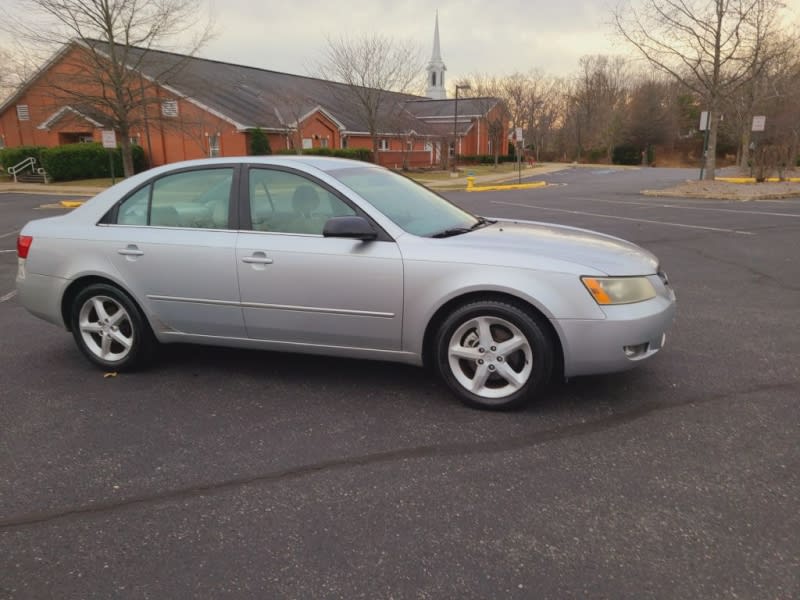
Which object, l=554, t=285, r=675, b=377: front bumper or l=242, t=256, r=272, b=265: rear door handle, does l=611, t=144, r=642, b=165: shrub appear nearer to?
l=554, t=285, r=675, b=377: front bumper

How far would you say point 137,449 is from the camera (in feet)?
11.3

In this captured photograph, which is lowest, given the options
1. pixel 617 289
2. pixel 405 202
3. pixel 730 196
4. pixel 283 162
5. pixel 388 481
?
pixel 388 481

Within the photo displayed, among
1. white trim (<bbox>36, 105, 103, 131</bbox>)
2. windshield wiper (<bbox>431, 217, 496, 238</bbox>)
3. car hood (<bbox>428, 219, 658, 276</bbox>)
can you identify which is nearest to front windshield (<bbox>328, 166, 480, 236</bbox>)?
windshield wiper (<bbox>431, 217, 496, 238</bbox>)

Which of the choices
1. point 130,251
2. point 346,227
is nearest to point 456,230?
point 346,227

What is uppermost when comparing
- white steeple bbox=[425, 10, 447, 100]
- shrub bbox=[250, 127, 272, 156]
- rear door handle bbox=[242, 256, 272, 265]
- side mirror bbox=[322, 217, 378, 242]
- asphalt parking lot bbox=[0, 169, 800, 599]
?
white steeple bbox=[425, 10, 447, 100]

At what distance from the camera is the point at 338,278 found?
397 centimetres

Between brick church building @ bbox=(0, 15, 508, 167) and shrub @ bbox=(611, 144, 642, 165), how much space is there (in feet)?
62.6

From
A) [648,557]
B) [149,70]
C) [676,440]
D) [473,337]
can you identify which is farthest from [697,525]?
[149,70]

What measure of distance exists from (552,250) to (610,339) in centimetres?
66

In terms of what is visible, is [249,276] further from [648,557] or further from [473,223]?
[648,557]

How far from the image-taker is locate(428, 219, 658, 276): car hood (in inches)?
148

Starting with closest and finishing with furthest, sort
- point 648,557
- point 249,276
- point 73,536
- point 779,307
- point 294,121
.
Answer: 1. point 648,557
2. point 73,536
3. point 249,276
4. point 779,307
5. point 294,121

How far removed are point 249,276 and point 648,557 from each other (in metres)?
2.87

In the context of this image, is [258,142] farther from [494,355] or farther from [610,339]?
[610,339]
